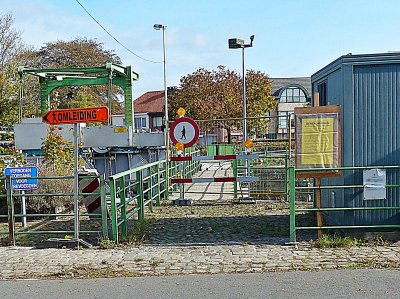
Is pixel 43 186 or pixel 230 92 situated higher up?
pixel 230 92

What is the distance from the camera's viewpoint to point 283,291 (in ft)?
20.2

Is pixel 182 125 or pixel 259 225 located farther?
pixel 182 125

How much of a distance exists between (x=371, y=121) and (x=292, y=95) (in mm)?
58900

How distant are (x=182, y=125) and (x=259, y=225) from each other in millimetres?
3425

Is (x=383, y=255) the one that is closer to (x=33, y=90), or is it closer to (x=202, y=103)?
(x=33, y=90)

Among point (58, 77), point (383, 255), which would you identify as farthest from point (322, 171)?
point (58, 77)

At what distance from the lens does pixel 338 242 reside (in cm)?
834

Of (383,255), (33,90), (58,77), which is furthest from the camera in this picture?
(33,90)

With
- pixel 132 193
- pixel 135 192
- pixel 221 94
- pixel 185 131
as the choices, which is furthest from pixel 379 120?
pixel 221 94

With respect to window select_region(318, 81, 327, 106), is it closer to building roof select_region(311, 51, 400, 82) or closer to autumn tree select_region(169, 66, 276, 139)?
building roof select_region(311, 51, 400, 82)

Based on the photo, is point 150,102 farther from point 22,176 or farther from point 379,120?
point 379,120

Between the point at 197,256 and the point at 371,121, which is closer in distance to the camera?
the point at 197,256

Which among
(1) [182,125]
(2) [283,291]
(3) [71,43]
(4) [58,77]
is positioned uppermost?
(3) [71,43]

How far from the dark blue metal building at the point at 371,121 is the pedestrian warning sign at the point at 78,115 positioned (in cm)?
400
